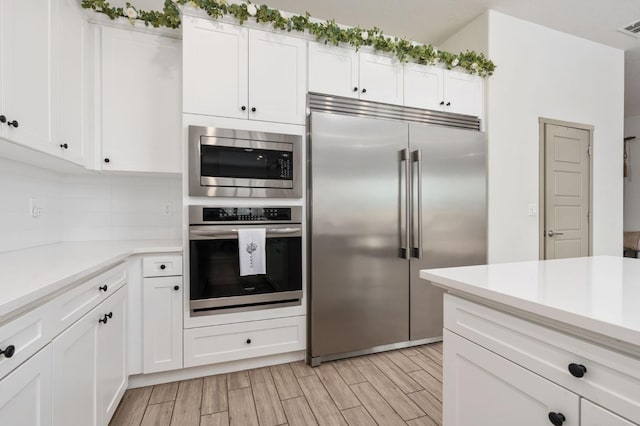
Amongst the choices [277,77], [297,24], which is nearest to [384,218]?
[277,77]

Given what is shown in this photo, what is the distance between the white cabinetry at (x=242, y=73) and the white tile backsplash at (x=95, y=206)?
0.83m

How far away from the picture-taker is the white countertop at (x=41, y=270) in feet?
2.64

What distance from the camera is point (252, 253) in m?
2.03

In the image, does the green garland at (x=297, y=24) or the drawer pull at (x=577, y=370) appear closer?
the drawer pull at (x=577, y=370)

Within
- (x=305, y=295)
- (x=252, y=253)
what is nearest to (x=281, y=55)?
(x=252, y=253)

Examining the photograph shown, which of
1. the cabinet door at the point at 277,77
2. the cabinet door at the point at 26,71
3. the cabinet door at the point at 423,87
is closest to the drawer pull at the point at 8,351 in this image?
the cabinet door at the point at 26,71

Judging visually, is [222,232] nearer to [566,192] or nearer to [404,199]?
[404,199]

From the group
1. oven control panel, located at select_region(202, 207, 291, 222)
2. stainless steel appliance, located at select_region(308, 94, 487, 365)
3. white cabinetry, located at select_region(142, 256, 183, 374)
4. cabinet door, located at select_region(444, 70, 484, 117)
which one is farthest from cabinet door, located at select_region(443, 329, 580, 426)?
cabinet door, located at select_region(444, 70, 484, 117)

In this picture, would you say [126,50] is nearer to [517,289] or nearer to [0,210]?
[0,210]

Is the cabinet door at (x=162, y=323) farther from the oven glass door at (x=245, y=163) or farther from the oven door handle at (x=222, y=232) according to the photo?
the oven glass door at (x=245, y=163)

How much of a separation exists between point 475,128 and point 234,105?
2230 mm

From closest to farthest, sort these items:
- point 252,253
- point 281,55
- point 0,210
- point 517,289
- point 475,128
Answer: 1. point 517,289
2. point 0,210
3. point 252,253
4. point 281,55
5. point 475,128

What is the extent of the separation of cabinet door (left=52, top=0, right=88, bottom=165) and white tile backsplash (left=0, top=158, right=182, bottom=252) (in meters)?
0.33

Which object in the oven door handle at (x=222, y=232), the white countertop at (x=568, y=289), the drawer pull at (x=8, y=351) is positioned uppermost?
the oven door handle at (x=222, y=232)
